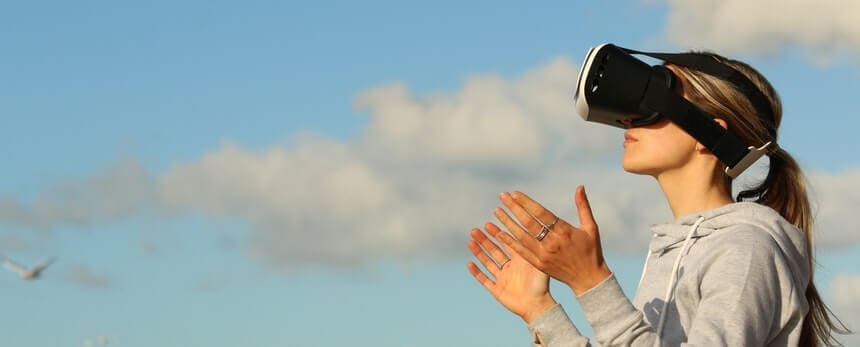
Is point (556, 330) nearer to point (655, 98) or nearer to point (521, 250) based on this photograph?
point (521, 250)

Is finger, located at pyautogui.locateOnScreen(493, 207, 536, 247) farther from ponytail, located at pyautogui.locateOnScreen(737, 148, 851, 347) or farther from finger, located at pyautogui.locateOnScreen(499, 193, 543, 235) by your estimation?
ponytail, located at pyautogui.locateOnScreen(737, 148, 851, 347)

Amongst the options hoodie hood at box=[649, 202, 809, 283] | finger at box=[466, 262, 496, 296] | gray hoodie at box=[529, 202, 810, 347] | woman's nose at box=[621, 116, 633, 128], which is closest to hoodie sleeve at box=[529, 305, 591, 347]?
gray hoodie at box=[529, 202, 810, 347]

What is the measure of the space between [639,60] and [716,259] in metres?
1.17

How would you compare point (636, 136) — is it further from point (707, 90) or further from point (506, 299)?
point (506, 299)

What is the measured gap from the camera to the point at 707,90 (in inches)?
250

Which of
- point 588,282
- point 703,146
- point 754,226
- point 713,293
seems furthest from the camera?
point 703,146

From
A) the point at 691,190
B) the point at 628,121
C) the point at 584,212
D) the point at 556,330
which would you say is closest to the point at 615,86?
the point at 628,121

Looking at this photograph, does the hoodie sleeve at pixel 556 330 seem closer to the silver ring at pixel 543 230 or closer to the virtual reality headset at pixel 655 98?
the silver ring at pixel 543 230

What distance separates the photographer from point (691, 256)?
5.98 meters

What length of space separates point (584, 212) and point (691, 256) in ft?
2.69

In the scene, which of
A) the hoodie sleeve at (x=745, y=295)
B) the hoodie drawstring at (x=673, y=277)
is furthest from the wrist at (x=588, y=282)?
the hoodie drawstring at (x=673, y=277)

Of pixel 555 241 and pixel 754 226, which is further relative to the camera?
pixel 754 226

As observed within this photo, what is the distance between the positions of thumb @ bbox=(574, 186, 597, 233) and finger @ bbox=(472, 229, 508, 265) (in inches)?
23.1

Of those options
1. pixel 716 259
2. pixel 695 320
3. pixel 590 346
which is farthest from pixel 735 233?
pixel 590 346
